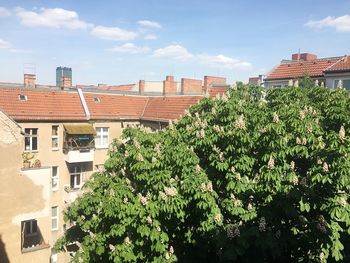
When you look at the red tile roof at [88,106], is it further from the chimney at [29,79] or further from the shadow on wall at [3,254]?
the shadow on wall at [3,254]

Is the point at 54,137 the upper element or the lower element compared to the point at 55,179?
upper

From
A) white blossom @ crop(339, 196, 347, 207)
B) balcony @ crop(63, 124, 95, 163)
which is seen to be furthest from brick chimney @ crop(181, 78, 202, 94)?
white blossom @ crop(339, 196, 347, 207)

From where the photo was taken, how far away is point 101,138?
29078mm

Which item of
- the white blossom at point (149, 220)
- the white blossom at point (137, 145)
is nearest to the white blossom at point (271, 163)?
the white blossom at point (149, 220)

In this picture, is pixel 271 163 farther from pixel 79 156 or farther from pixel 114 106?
pixel 114 106

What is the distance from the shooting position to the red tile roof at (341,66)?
29025mm

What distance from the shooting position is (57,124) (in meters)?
26.6

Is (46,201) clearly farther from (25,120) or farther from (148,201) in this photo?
(148,201)

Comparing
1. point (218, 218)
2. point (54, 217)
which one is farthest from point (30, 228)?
point (218, 218)

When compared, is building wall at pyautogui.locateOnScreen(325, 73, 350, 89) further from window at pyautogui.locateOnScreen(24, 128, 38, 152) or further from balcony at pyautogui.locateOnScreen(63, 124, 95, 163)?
window at pyautogui.locateOnScreen(24, 128, 38, 152)

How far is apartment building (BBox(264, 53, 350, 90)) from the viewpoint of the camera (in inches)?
1146

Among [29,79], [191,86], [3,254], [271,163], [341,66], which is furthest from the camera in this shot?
[191,86]

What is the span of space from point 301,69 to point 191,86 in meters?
12.6

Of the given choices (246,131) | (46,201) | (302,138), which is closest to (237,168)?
(246,131)
